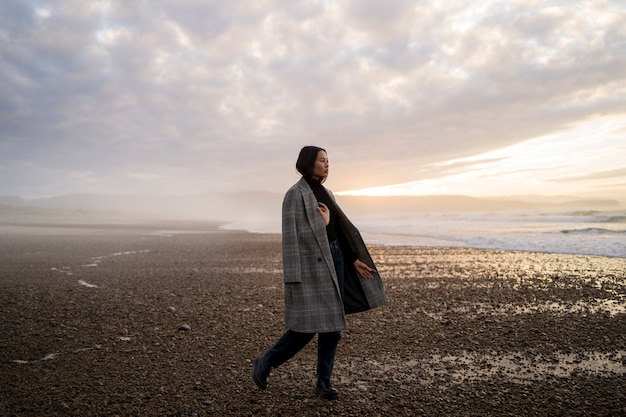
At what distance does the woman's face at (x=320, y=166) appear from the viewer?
3.77m

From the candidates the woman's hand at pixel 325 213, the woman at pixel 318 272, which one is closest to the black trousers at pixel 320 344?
the woman at pixel 318 272

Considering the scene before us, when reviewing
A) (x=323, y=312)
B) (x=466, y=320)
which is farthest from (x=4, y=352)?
(x=466, y=320)

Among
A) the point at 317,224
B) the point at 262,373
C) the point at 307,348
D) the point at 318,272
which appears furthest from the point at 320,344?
the point at 307,348

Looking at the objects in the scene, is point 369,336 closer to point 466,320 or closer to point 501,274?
point 466,320

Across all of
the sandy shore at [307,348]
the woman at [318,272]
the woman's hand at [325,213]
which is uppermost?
the woman's hand at [325,213]

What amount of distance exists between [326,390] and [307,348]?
1.56 m

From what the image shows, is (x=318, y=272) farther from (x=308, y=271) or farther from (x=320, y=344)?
(x=320, y=344)

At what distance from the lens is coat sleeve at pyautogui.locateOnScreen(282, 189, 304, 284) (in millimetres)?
3500

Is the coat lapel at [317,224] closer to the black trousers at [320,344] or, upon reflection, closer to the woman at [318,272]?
the woman at [318,272]

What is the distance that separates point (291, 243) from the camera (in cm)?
352

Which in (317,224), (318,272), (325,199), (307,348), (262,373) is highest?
(325,199)

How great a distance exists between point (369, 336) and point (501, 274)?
22.1ft

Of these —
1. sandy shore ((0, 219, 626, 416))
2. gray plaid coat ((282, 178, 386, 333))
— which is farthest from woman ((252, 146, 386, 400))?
sandy shore ((0, 219, 626, 416))

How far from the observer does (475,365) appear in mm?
4688
